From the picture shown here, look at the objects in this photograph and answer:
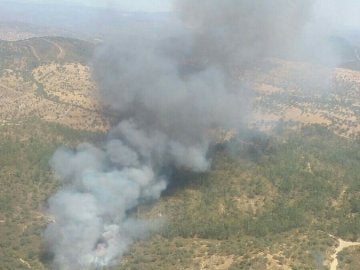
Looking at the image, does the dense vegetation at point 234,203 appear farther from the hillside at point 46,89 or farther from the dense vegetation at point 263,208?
the hillside at point 46,89

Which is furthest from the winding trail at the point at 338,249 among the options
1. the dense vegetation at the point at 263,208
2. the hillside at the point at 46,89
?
the hillside at the point at 46,89

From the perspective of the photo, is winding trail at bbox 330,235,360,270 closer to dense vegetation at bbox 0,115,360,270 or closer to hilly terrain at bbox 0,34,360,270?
hilly terrain at bbox 0,34,360,270

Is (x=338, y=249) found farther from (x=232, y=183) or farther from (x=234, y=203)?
(x=232, y=183)

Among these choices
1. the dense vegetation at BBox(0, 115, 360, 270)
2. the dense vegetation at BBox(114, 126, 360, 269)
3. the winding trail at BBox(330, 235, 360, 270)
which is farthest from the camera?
the dense vegetation at BBox(0, 115, 360, 270)

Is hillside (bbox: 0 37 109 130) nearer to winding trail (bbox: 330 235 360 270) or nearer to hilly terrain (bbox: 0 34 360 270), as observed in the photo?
hilly terrain (bbox: 0 34 360 270)

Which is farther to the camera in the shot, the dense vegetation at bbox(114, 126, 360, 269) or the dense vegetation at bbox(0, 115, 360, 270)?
the dense vegetation at bbox(0, 115, 360, 270)

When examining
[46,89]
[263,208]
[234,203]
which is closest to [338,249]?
[263,208]

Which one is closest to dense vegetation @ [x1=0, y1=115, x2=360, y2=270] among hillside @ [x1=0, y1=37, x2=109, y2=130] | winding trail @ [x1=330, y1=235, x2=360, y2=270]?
winding trail @ [x1=330, y1=235, x2=360, y2=270]

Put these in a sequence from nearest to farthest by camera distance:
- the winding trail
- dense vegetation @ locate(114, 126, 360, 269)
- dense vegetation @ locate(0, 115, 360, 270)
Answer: the winding trail → dense vegetation @ locate(114, 126, 360, 269) → dense vegetation @ locate(0, 115, 360, 270)
